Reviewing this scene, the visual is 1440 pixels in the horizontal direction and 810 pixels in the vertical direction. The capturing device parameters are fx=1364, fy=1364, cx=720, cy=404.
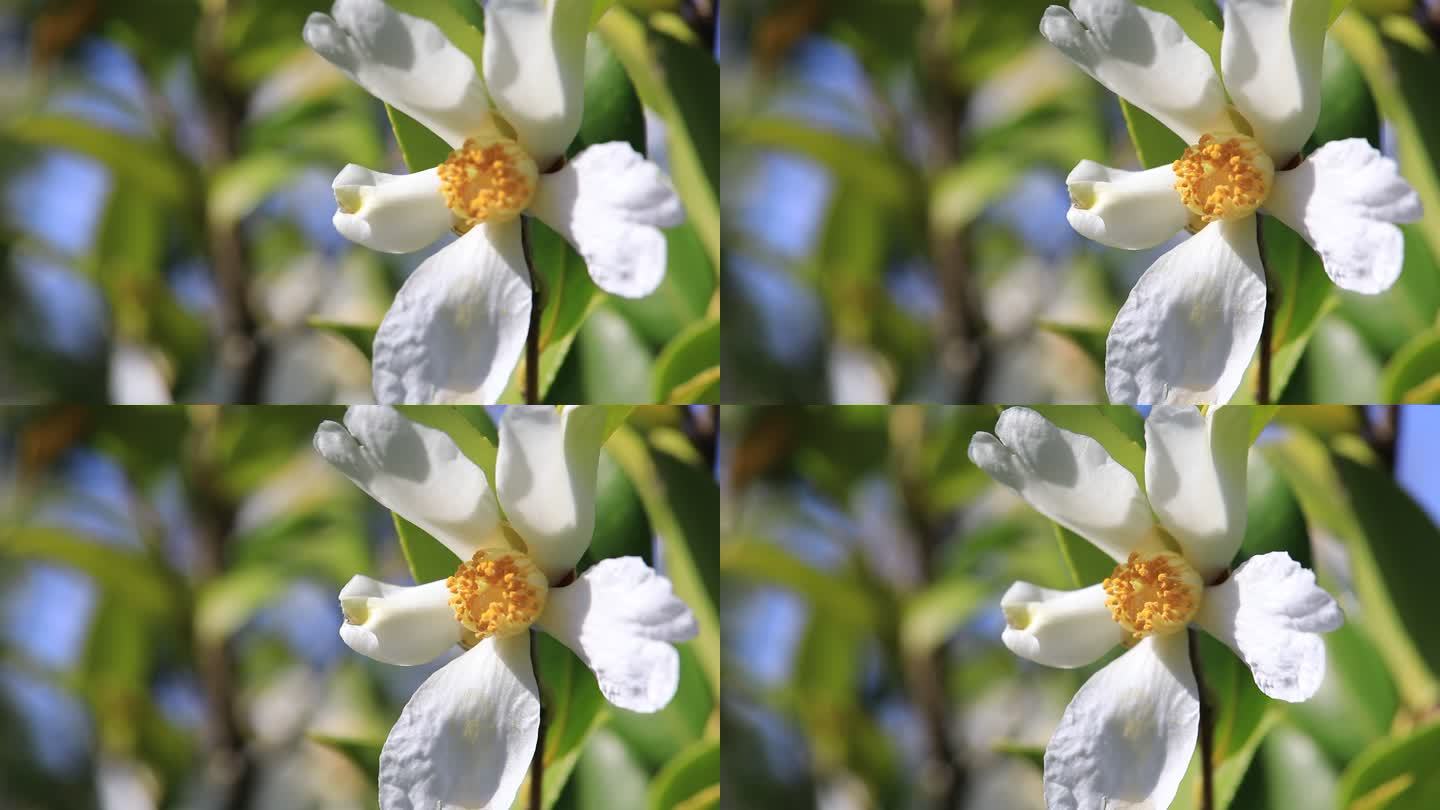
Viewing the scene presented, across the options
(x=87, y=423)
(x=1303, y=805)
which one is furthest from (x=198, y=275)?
(x=1303, y=805)

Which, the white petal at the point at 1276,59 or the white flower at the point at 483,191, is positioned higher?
the white petal at the point at 1276,59

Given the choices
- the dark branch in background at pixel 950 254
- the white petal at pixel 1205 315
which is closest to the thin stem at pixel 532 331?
the dark branch in background at pixel 950 254

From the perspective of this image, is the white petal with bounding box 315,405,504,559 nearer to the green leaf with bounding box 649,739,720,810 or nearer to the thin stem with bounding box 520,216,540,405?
the thin stem with bounding box 520,216,540,405

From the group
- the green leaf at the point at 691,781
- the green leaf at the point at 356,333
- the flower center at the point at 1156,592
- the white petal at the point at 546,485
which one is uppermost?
the green leaf at the point at 356,333

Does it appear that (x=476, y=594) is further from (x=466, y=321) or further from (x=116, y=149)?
(x=116, y=149)

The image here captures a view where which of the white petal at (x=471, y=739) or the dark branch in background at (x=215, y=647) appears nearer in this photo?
the white petal at (x=471, y=739)

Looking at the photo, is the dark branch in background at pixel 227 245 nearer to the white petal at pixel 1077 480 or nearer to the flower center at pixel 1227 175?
the white petal at pixel 1077 480
